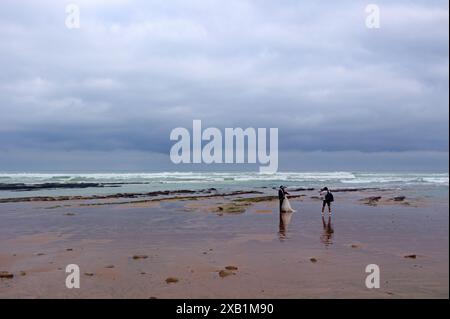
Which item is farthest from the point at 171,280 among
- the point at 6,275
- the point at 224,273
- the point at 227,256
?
the point at 6,275

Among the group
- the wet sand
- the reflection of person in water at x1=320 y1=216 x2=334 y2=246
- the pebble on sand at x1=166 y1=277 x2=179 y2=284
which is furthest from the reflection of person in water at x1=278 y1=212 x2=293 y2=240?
the pebble on sand at x1=166 y1=277 x2=179 y2=284

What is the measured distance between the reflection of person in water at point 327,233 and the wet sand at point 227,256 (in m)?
0.04

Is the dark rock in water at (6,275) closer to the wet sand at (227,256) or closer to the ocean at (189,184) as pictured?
the wet sand at (227,256)

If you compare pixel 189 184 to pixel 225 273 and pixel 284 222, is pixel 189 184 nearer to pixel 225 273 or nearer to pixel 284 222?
pixel 284 222

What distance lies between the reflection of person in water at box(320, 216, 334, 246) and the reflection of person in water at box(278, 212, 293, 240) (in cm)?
156

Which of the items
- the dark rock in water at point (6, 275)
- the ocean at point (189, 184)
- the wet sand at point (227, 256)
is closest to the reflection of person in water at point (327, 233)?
the wet sand at point (227, 256)

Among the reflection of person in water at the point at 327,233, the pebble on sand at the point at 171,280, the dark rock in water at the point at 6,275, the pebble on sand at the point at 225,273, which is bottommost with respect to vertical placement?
the dark rock in water at the point at 6,275

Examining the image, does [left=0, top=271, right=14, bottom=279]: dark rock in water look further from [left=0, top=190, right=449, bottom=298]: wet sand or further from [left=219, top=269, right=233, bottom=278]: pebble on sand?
[left=219, top=269, right=233, bottom=278]: pebble on sand

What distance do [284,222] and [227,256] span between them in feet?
26.9

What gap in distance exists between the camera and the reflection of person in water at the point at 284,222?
16719 mm

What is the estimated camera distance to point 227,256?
41.8ft
